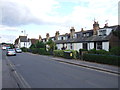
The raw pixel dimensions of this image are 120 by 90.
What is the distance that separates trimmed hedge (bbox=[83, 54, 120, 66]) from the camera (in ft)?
41.5

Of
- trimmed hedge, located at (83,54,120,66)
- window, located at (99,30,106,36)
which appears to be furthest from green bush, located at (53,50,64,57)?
window, located at (99,30,106,36)

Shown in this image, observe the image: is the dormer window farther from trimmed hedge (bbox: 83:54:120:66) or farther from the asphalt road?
the asphalt road

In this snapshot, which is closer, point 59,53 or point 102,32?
point 59,53

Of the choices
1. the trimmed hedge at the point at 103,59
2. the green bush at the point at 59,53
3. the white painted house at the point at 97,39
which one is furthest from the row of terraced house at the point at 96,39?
the green bush at the point at 59,53

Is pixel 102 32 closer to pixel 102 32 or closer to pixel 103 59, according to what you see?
pixel 102 32

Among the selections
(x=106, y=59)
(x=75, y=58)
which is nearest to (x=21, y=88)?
(x=106, y=59)

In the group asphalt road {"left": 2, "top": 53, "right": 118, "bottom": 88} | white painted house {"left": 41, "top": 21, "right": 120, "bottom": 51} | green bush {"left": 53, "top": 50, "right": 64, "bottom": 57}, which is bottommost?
asphalt road {"left": 2, "top": 53, "right": 118, "bottom": 88}

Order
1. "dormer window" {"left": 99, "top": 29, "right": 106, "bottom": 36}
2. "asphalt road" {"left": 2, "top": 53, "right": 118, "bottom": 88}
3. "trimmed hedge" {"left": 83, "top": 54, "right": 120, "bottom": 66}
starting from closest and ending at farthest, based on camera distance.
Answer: "asphalt road" {"left": 2, "top": 53, "right": 118, "bottom": 88} < "trimmed hedge" {"left": 83, "top": 54, "right": 120, "bottom": 66} < "dormer window" {"left": 99, "top": 29, "right": 106, "bottom": 36}

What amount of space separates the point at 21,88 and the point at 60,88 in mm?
1899

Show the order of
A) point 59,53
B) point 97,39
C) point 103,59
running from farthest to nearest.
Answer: point 97,39
point 59,53
point 103,59

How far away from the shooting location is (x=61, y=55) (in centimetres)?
2255

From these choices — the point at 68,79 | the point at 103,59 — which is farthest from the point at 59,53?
the point at 68,79

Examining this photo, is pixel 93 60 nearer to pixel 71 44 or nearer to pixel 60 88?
pixel 60 88

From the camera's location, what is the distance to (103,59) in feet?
46.7
